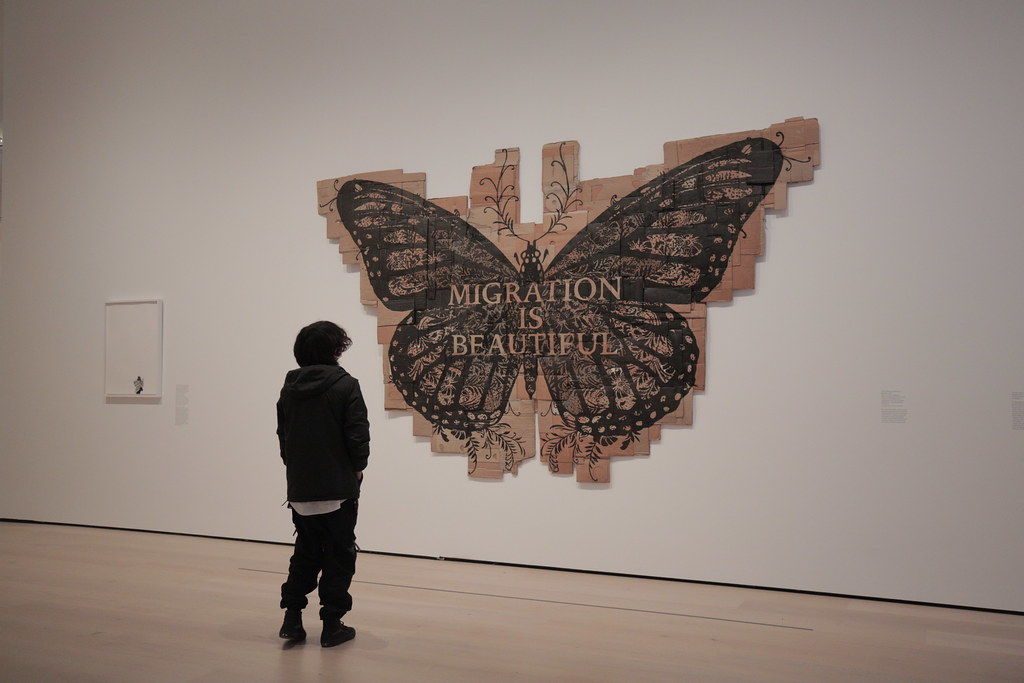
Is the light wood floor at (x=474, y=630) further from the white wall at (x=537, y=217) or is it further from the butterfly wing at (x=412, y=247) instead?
the butterfly wing at (x=412, y=247)

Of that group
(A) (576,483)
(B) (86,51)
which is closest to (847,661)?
(A) (576,483)

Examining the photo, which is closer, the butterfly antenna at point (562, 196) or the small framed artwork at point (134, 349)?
the butterfly antenna at point (562, 196)

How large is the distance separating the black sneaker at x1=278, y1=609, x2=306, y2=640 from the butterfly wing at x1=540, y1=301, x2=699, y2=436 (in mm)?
1759

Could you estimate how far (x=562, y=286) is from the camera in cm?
454

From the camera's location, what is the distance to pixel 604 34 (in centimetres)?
454

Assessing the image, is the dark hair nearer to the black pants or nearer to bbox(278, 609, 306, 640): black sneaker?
the black pants

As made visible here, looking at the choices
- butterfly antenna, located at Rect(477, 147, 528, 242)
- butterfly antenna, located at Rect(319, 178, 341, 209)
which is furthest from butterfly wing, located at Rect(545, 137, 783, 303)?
butterfly antenna, located at Rect(319, 178, 341, 209)

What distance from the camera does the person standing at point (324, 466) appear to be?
310 cm

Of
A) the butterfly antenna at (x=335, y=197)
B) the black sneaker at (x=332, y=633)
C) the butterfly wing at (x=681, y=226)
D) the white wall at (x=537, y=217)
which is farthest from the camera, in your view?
the butterfly antenna at (x=335, y=197)

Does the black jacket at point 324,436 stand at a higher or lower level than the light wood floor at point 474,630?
higher

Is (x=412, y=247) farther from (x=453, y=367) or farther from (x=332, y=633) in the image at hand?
(x=332, y=633)

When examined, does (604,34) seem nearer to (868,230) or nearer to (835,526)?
(868,230)

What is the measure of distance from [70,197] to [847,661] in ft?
18.6

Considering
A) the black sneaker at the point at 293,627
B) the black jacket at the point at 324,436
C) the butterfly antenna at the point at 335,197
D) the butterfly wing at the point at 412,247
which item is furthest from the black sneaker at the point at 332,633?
the butterfly antenna at the point at 335,197
